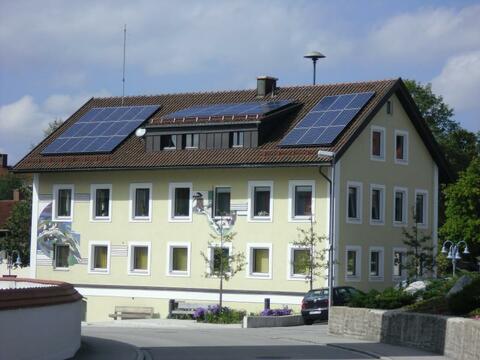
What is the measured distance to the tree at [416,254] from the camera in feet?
177

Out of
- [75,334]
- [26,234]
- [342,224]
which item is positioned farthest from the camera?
[26,234]

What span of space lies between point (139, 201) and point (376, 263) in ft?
40.1

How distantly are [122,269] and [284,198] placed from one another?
1001 cm

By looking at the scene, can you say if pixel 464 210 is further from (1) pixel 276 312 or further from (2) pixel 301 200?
(1) pixel 276 312

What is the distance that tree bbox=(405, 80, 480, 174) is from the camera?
3231 inches

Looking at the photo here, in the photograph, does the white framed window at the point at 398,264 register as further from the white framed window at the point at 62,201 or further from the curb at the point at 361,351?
the curb at the point at 361,351

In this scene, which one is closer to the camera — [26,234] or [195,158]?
[195,158]

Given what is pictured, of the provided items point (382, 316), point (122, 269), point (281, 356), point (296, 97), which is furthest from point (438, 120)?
point (281, 356)

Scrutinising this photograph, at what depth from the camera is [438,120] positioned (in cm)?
8431

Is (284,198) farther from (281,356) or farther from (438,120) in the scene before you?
(438,120)

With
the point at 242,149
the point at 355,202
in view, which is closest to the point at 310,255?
the point at 355,202

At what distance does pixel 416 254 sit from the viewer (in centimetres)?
5469

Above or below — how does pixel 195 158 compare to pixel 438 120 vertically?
below

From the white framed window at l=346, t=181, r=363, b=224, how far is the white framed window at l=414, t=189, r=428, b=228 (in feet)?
17.8
